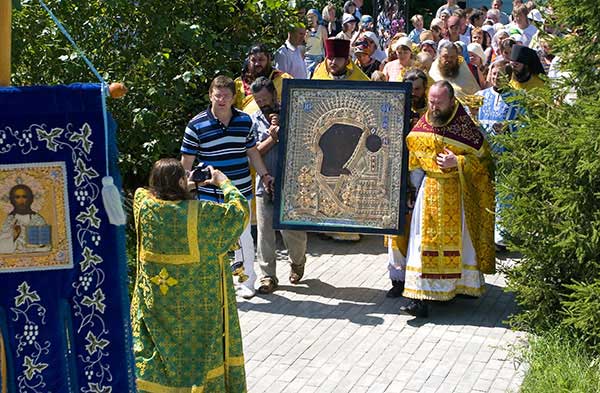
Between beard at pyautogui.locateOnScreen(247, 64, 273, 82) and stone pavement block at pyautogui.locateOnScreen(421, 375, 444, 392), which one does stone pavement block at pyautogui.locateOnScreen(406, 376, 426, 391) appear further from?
beard at pyautogui.locateOnScreen(247, 64, 273, 82)

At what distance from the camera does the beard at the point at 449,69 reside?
10024mm

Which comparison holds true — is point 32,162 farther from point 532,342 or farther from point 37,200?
point 532,342

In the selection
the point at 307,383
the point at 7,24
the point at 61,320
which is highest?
the point at 7,24

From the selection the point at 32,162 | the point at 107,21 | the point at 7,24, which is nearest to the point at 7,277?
the point at 32,162

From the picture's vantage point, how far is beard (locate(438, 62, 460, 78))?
10.0 meters

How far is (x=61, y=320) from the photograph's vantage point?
15.1 feet

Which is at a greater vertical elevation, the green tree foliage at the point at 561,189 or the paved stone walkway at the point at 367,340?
the green tree foliage at the point at 561,189

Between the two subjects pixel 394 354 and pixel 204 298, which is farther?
pixel 394 354

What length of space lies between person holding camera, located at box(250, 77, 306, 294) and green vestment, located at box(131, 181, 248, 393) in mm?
2879

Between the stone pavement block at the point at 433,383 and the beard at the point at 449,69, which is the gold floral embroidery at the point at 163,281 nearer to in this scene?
the stone pavement block at the point at 433,383

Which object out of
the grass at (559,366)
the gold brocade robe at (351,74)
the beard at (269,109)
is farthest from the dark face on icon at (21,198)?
the gold brocade robe at (351,74)

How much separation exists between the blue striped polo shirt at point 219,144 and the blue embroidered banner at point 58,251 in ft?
11.2

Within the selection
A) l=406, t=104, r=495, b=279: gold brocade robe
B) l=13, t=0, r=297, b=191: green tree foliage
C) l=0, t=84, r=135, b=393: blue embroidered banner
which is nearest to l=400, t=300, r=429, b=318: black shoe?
l=406, t=104, r=495, b=279: gold brocade robe

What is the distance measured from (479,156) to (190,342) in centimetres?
308
